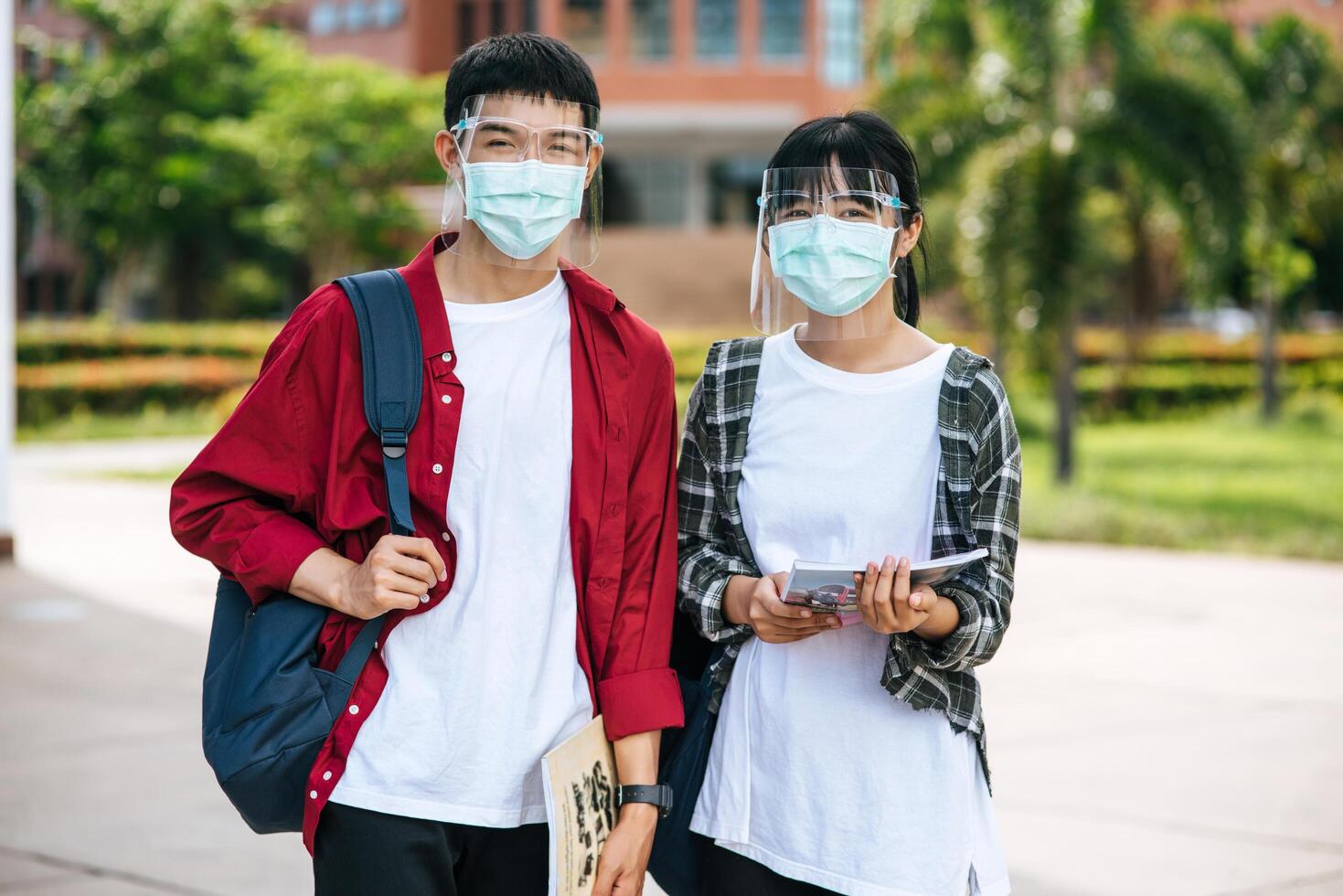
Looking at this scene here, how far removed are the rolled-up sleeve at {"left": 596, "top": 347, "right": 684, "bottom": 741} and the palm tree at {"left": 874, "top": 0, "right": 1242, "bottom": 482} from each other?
38.3 feet

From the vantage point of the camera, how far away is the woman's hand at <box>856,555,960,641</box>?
6.93 ft

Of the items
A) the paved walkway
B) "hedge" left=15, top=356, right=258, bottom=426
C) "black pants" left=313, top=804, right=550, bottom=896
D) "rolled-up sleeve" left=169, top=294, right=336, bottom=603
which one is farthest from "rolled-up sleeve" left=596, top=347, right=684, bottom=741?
"hedge" left=15, top=356, right=258, bottom=426

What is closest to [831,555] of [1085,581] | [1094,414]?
[1085,581]

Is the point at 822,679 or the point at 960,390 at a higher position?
the point at 960,390

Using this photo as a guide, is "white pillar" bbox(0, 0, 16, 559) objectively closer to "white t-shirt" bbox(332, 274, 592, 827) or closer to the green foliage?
"white t-shirt" bbox(332, 274, 592, 827)

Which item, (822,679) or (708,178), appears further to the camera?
(708,178)

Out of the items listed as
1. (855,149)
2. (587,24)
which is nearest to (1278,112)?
(587,24)

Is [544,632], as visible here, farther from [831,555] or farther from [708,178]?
[708,178]

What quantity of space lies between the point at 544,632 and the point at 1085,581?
8.77m

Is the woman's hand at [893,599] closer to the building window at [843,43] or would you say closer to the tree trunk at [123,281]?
the building window at [843,43]

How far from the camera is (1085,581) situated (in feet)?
34.3

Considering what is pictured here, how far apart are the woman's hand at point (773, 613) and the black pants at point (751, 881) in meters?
0.35

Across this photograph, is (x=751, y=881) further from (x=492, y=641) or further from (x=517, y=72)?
A: (x=517, y=72)

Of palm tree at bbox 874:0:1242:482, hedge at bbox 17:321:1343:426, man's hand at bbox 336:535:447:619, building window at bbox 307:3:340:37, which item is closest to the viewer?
man's hand at bbox 336:535:447:619
